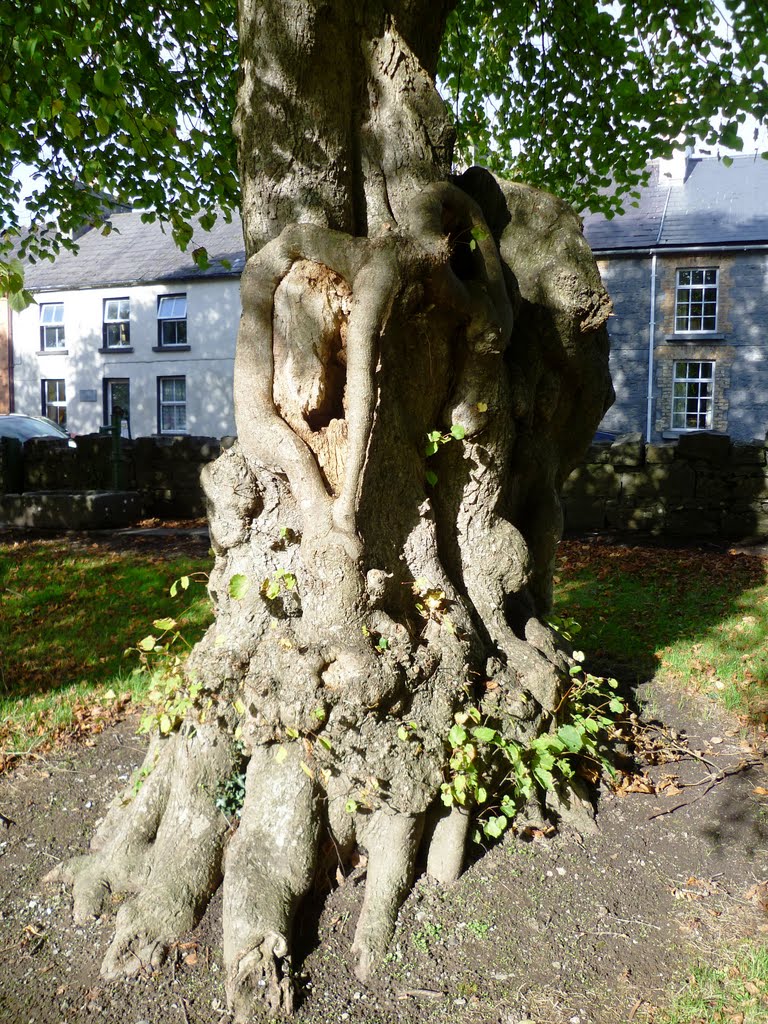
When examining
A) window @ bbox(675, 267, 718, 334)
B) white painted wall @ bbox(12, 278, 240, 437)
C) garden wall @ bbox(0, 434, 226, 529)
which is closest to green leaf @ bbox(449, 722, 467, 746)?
garden wall @ bbox(0, 434, 226, 529)

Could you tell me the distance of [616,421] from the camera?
83.7 feet

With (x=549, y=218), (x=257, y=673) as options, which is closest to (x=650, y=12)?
(x=549, y=218)

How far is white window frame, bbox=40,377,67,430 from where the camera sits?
3116 cm

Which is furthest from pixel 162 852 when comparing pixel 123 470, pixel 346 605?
pixel 123 470

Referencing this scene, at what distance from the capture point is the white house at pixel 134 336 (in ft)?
90.8

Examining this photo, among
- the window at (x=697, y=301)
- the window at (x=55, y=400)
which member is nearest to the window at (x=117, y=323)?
the window at (x=55, y=400)

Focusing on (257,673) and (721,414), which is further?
(721,414)

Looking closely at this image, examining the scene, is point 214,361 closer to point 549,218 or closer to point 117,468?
point 117,468

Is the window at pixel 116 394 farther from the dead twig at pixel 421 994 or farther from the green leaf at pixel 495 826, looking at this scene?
the dead twig at pixel 421 994

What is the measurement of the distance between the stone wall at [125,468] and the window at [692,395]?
16393mm

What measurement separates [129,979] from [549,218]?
13.3 ft

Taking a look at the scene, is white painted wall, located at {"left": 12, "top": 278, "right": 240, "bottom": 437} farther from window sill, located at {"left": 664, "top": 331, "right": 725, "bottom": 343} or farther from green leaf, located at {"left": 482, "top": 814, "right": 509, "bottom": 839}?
green leaf, located at {"left": 482, "top": 814, "right": 509, "bottom": 839}

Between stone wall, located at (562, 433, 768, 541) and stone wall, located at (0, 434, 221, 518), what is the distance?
638 centimetres

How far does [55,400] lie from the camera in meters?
31.4
